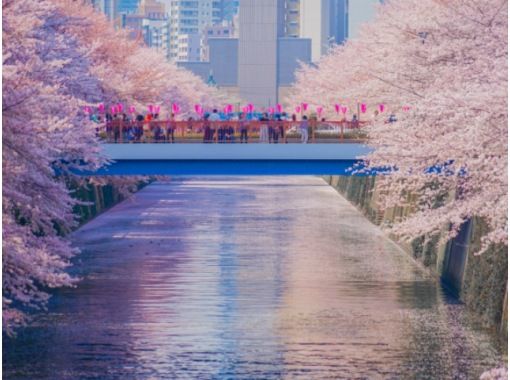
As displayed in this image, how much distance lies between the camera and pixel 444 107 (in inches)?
1423

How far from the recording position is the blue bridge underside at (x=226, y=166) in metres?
61.1

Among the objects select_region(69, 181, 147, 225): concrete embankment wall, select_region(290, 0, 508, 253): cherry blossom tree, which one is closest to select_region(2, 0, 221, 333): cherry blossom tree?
select_region(290, 0, 508, 253): cherry blossom tree

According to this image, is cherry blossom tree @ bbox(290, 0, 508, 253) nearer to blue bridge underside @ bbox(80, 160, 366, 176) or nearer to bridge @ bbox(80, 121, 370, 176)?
bridge @ bbox(80, 121, 370, 176)

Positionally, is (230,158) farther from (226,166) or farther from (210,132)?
(210,132)

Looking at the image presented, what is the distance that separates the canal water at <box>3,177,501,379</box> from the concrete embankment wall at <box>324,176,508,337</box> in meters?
0.77

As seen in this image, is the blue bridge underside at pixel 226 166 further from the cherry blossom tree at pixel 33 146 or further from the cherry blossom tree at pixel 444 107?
the cherry blossom tree at pixel 33 146

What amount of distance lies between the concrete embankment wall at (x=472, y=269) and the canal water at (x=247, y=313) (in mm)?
769

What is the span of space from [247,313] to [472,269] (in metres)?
8.25

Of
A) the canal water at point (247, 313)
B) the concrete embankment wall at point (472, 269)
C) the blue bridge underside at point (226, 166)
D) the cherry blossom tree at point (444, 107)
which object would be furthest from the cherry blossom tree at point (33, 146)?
the concrete embankment wall at point (472, 269)

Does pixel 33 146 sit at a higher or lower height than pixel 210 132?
higher

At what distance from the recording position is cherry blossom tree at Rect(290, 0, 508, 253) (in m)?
33.7

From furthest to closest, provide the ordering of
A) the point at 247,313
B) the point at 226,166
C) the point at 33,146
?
1. the point at 226,166
2. the point at 247,313
3. the point at 33,146

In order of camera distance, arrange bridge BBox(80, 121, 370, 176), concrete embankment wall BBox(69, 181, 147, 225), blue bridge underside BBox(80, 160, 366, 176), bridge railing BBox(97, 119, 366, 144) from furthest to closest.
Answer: concrete embankment wall BBox(69, 181, 147, 225)
bridge railing BBox(97, 119, 366, 144)
blue bridge underside BBox(80, 160, 366, 176)
bridge BBox(80, 121, 370, 176)

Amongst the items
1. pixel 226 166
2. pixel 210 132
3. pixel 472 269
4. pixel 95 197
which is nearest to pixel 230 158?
pixel 226 166
